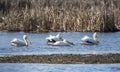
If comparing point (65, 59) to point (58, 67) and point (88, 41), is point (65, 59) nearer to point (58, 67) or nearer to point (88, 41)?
point (58, 67)

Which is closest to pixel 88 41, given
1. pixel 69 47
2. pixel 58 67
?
pixel 69 47

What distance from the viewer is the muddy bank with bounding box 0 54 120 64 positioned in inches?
918

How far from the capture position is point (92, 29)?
39.5 m

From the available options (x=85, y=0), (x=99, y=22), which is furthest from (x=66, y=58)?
(x=85, y=0)

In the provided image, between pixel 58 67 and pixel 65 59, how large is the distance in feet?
6.63

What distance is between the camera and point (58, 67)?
22.0m

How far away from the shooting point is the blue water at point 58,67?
21047mm

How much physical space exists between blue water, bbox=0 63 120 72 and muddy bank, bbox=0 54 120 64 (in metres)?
0.80

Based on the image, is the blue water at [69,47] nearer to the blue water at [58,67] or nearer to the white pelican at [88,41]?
the white pelican at [88,41]

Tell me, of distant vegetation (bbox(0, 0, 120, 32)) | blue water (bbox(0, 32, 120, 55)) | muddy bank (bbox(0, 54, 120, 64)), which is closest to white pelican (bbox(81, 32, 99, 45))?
blue water (bbox(0, 32, 120, 55))

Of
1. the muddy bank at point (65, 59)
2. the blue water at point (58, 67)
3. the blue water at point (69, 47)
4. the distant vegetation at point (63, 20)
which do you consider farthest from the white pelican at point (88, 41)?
the blue water at point (58, 67)

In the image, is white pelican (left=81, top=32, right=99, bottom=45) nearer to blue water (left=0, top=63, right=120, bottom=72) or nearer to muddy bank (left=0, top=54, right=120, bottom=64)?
muddy bank (left=0, top=54, right=120, bottom=64)

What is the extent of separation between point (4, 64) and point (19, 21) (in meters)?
18.8

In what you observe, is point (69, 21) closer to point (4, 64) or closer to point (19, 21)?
point (19, 21)
